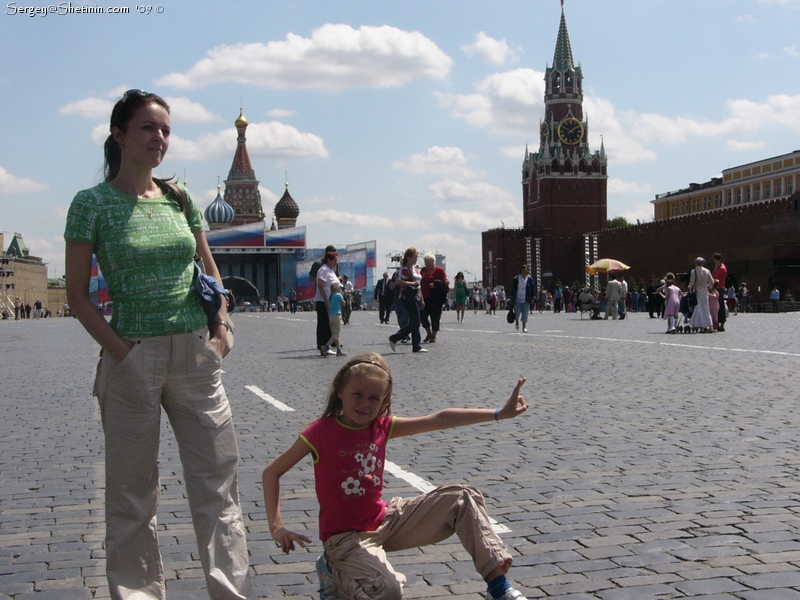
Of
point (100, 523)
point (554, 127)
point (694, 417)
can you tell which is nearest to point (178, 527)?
point (100, 523)

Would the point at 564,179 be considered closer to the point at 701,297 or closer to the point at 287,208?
the point at 287,208

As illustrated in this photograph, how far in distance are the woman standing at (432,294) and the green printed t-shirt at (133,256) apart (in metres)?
14.8

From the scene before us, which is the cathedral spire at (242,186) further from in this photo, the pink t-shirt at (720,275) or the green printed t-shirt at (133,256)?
the green printed t-shirt at (133,256)

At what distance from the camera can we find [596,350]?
1541 centimetres

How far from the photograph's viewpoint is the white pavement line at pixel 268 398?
28.7ft

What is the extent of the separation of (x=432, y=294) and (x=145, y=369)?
15.1m

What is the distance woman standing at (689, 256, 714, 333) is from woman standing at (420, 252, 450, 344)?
5.56 meters

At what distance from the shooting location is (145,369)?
3203mm

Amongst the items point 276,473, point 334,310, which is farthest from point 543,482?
point 334,310

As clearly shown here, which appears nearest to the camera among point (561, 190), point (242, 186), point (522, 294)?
point (522, 294)

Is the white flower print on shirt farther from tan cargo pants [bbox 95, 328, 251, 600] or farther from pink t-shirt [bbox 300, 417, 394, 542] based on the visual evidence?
tan cargo pants [bbox 95, 328, 251, 600]

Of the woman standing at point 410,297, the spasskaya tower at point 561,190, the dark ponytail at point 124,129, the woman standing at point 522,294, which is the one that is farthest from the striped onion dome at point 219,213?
the dark ponytail at point 124,129

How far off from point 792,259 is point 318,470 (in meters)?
57.8

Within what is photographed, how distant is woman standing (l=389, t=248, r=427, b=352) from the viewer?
15.9 meters
